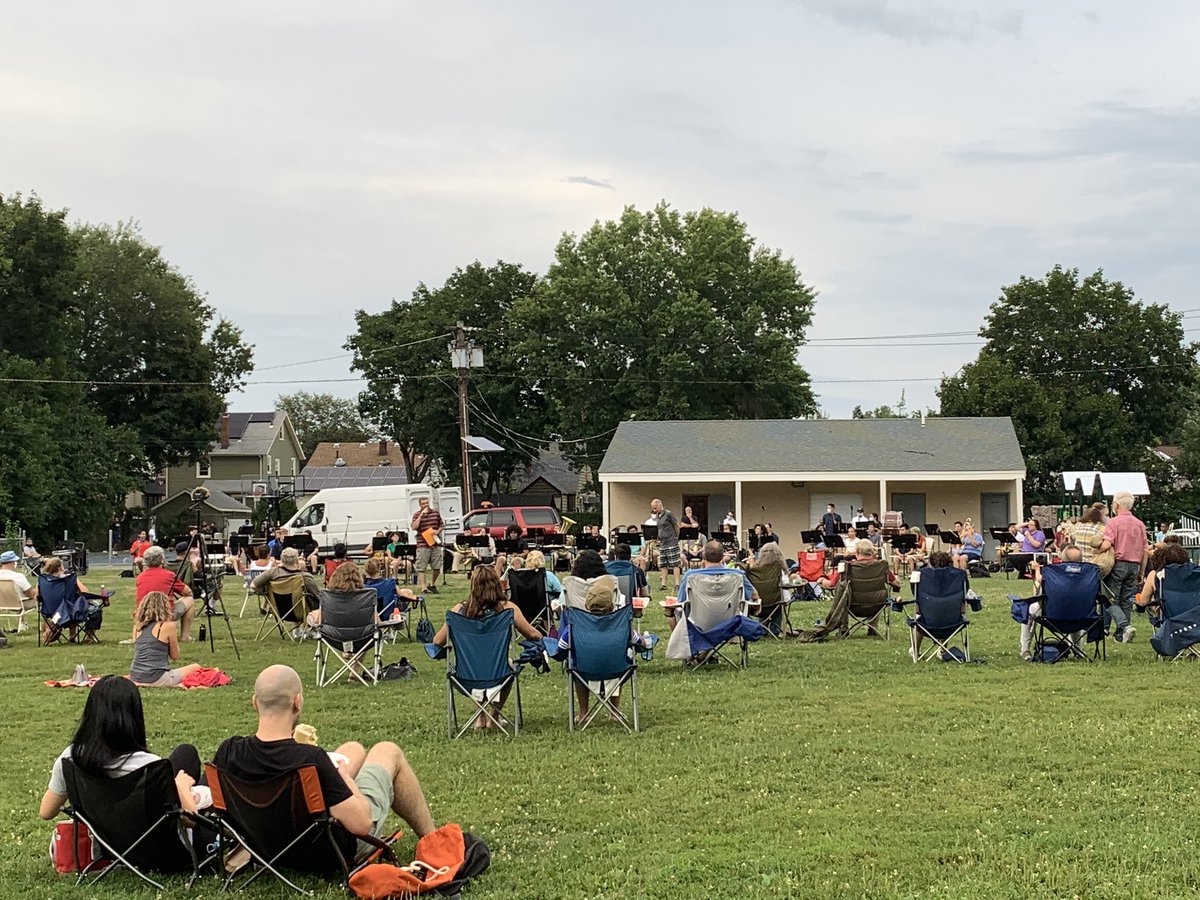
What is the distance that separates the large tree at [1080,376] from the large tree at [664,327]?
7523 mm

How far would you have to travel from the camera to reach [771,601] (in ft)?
47.5

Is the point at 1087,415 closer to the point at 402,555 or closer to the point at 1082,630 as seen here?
the point at 402,555

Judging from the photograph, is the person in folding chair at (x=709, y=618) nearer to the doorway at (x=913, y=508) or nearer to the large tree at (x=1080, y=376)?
the doorway at (x=913, y=508)

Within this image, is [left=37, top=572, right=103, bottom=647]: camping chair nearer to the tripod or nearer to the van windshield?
the tripod

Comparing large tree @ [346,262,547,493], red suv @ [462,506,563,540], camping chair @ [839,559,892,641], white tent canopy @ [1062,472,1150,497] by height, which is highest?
large tree @ [346,262,547,493]

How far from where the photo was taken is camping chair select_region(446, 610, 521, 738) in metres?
8.99

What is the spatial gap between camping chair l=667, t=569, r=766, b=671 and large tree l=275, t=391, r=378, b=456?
9244 cm

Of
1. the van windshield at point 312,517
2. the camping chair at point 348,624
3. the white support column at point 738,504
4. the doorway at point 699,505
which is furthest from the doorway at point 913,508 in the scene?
the camping chair at point 348,624

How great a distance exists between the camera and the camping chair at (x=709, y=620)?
11945 mm

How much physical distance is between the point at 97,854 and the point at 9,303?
138 feet

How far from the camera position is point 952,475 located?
3481cm

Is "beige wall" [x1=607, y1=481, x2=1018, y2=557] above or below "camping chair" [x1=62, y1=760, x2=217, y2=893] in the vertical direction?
above

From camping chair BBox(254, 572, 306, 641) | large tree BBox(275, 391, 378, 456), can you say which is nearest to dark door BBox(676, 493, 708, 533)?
camping chair BBox(254, 572, 306, 641)

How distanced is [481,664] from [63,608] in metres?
8.22
